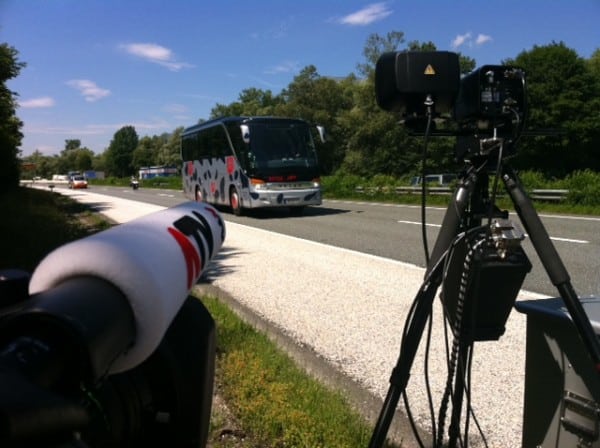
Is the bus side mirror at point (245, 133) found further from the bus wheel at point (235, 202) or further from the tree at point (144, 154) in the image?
the tree at point (144, 154)

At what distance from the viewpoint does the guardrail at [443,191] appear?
1762 centimetres

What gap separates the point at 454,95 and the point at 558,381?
1028 millimetres

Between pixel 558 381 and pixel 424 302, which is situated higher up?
pixel 424 302

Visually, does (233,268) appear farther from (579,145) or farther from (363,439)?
(579,145)

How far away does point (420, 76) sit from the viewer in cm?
170

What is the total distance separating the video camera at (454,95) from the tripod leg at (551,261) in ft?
0.56

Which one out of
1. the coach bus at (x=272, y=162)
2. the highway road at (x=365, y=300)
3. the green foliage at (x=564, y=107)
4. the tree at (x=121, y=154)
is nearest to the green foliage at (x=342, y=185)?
the coach bus at (x=272, y=162)

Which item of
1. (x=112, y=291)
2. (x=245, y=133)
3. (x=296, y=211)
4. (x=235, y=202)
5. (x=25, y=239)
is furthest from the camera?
(x=296, y=211)

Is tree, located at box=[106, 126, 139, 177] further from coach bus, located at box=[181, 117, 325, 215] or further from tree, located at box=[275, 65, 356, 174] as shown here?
coach bus, located at box=[181, 117, 325, 215]

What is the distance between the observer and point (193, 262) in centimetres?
93

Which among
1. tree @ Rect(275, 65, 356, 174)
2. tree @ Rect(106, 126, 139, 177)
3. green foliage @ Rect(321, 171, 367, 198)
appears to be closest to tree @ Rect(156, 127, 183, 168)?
tree @ Rect(106, 126, 139, 177)

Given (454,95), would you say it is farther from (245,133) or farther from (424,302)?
(245,133)

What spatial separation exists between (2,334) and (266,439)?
2314 millimetres

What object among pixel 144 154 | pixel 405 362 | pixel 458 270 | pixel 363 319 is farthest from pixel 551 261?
pixel 144 154
